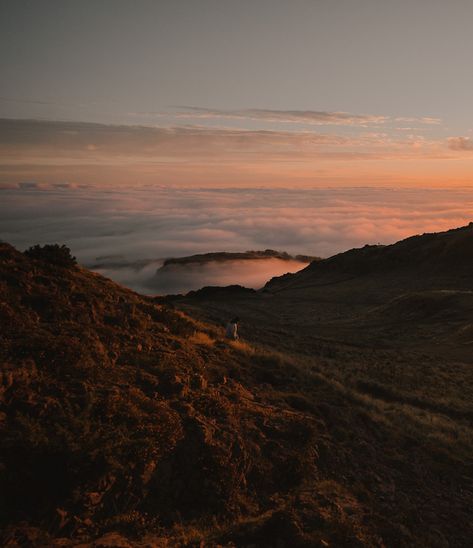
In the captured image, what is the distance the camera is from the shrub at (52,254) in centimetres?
1301

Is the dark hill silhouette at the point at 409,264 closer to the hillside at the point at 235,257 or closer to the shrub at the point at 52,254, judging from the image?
the shrub at the point at 52,254

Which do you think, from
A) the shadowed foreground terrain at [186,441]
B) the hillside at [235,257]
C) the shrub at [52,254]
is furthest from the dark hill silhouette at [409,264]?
the hillside at [235,257]

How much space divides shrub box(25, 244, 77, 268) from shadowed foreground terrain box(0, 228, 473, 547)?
106mm

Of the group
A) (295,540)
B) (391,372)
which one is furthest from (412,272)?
(295,540)

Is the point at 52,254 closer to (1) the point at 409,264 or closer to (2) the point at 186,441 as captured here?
(2) the point at 186,441

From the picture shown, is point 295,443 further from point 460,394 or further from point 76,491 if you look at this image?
point 460,394

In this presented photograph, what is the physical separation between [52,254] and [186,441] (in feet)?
28.8

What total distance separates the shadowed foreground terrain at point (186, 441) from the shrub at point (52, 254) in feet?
0.35

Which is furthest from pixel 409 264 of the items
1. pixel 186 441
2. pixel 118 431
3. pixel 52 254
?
pixel 118 431

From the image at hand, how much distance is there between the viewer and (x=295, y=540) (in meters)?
5.08

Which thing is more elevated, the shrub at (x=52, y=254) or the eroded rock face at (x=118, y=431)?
the shrub at (x=52, y=254)

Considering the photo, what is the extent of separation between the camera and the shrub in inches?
512

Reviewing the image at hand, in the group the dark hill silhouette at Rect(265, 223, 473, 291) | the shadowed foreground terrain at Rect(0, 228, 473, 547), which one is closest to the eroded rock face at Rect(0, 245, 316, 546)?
the shadowed foreground terrain at Rect(0, 228, 473, 547)

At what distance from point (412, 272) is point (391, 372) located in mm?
48732
